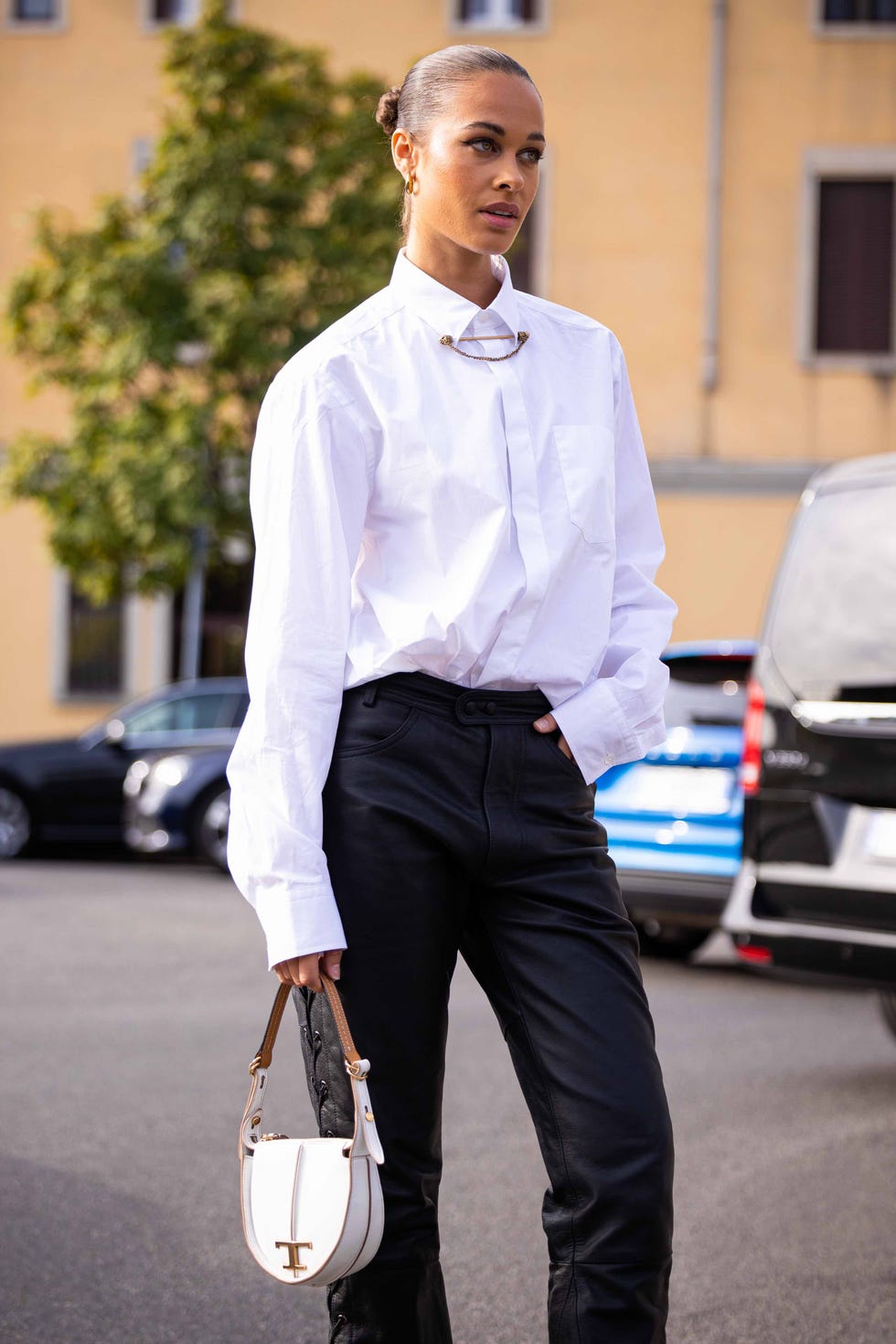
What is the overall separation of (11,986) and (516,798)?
6084 millimetres

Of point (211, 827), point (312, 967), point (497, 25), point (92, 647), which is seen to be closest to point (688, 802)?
point (211, 827)

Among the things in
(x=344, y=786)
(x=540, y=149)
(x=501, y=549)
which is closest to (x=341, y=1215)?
(x=344, y=786)

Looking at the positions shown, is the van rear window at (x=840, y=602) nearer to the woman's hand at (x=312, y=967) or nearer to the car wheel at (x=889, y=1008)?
the car wheel at (x=889, y=1008)

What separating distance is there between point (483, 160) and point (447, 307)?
0.64 feet

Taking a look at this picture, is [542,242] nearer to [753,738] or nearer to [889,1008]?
[889,1008]

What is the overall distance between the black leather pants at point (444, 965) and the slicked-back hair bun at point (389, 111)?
31.1 inches

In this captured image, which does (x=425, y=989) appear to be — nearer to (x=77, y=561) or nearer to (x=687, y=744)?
(x=687, y=744)

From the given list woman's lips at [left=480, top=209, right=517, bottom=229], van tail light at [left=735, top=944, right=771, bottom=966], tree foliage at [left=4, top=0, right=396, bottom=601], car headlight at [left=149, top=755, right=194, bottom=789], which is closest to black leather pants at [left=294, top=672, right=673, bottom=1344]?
woman's lips at [left=480, top=209, right=517, bottom=229]

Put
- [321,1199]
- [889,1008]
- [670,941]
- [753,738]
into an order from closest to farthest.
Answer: [321,1199] < [753,738] < [889,1008] < [670,941]

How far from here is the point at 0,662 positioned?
74.0 ft

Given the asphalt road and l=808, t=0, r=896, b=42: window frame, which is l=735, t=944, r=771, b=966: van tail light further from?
l=808, t=0, r=896, b=42: window frame

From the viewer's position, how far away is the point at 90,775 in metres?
15.2

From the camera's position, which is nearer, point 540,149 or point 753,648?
point 540,149

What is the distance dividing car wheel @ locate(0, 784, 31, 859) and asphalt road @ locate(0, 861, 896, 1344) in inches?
244
